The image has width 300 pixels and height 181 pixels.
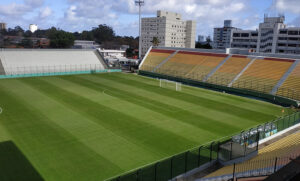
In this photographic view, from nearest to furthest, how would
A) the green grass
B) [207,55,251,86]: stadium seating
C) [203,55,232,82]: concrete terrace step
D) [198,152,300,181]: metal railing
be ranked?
[198,152,300,181]: metal railing < the green grass < [207,55,251,86]: stadium seating < [203,55,232,82]: concrete terrace step

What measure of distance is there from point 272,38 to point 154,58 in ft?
189

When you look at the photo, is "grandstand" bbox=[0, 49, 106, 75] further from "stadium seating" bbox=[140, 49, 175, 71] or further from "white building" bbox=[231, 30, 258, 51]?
"white building" bbox=[231, 30, 258, 51]

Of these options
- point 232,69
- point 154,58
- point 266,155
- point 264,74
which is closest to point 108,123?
point 266,155

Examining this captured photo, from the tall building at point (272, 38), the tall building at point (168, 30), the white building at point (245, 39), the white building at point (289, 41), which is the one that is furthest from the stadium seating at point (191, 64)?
the tall building at point (168, 30)

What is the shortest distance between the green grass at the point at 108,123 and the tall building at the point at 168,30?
364 feet

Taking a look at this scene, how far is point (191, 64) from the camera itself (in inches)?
2029

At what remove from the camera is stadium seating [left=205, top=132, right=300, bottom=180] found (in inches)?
489

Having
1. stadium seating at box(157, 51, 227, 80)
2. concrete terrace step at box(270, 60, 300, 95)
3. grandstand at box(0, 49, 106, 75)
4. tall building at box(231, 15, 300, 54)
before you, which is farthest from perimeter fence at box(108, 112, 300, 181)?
tall building at box(231, 15, 300, 54)

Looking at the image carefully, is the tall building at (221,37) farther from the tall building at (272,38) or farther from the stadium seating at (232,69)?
the stadium seating at (232,69)

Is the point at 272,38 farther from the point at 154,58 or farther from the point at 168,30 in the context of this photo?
the point at 168,30

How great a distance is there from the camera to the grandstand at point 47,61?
5041 cm

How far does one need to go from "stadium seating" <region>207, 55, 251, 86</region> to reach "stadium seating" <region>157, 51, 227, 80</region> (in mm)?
2096

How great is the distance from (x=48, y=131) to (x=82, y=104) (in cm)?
826

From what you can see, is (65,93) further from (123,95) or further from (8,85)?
(8,85)
